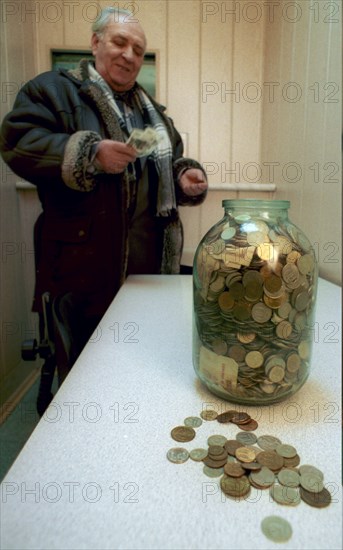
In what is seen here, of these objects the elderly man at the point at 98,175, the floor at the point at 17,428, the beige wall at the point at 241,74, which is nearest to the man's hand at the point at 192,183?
the elderly man at the point at 98,175

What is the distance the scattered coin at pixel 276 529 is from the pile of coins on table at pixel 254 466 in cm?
1

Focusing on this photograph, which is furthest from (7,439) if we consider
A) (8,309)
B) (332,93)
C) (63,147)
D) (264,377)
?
(332,93)

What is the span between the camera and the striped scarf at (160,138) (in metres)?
0.52

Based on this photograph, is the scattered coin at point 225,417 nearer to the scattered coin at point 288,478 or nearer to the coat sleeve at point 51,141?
the scattered coin at point 288,478

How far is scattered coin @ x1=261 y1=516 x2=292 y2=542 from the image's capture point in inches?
7.1

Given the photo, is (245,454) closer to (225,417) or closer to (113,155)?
(225,417)

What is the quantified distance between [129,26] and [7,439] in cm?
85

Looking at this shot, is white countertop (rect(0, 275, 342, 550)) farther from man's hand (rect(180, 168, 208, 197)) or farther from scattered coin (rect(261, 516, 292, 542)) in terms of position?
man's hand (rect(180, 168, 208, 197))

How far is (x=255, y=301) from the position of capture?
0.26 meters

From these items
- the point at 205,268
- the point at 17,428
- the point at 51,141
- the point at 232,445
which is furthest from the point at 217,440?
the point at 17,428

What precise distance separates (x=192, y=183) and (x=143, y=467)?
1.51ft

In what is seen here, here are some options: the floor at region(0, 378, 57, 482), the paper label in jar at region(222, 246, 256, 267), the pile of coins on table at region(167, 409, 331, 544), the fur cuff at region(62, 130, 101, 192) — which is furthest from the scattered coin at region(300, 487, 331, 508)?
the floor at region(0, 378, 57, 482)

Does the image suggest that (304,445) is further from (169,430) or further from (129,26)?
(129,26)

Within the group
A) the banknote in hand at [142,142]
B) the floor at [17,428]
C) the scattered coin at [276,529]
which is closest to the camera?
the scattered coin at [276,529]
